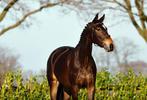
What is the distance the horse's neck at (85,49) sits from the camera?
5.98 meters

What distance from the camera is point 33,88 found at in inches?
382

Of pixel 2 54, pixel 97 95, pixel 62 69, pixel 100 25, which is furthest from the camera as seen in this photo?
pixel 2 54

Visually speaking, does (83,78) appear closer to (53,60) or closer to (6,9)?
(53,60)

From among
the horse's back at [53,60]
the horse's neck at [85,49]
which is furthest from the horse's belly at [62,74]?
the horse's neck at [85,49]

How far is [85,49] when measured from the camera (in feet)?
19.7

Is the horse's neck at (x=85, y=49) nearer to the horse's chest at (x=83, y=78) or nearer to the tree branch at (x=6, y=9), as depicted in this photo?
the horse's chest at (x=83, y=78)

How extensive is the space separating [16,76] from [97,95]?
68.7 inches

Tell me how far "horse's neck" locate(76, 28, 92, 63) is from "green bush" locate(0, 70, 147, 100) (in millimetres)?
3549

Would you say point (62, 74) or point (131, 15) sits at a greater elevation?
point (131, 15)

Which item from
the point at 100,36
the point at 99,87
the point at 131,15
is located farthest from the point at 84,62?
the point at 131,15

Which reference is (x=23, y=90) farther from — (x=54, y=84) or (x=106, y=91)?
(x=54, y=84)

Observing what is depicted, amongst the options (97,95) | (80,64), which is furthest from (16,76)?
(80,64)

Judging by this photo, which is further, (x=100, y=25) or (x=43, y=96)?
(x=43, y=96)

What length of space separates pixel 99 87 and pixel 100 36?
422 cm
